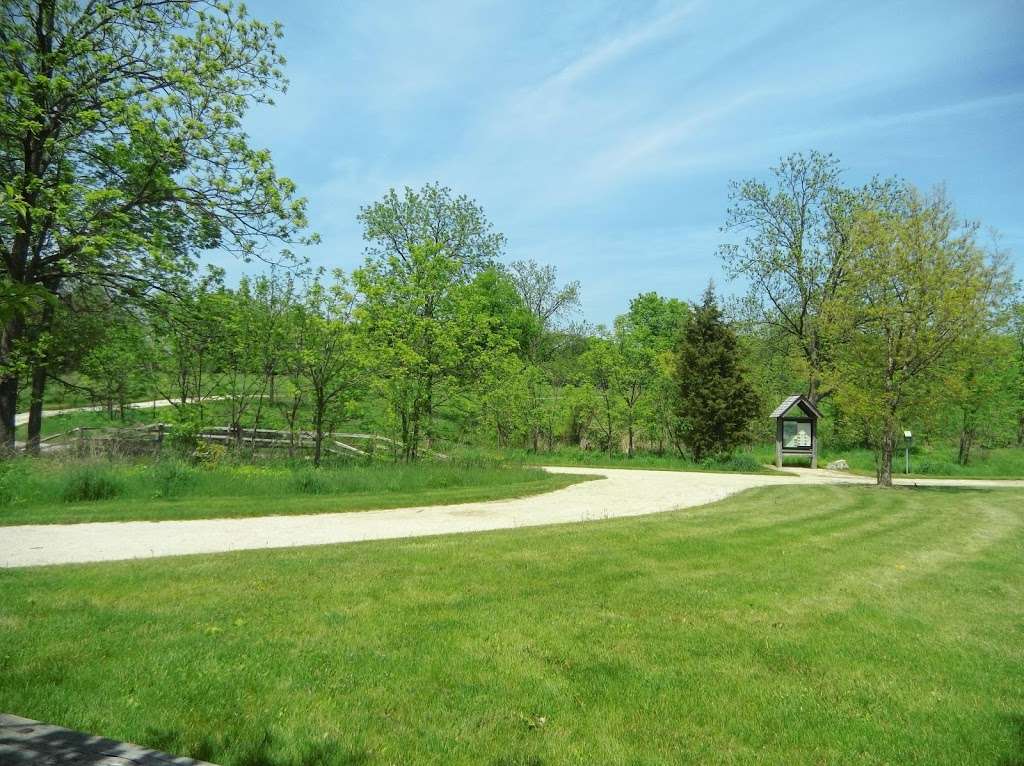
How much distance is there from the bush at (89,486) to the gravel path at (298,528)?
2541 mm

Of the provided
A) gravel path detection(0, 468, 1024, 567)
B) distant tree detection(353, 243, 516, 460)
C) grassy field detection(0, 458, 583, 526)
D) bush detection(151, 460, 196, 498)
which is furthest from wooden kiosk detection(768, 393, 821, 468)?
bush detection(151, 460, 196, 498)

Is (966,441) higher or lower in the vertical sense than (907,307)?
lower

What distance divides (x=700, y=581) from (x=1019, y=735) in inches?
121

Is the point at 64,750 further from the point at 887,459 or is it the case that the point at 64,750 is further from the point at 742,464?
the point at 742,464

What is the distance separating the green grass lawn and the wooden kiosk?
19.9 metres

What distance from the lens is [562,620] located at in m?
5.35

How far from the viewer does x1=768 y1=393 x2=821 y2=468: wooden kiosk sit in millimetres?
27109

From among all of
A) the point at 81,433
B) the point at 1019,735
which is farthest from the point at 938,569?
the point at 81,433

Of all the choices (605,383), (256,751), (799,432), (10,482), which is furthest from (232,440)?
(799,432)

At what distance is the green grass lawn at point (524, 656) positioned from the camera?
11.6 feet

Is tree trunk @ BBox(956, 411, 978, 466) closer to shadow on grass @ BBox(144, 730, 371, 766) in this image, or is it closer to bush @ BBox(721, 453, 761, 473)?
bush @ BBox(721, 453, 761, 473)

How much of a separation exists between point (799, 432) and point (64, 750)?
28.5m

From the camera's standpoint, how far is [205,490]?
41.5ft

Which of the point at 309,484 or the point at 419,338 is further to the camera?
the point at 419,338
